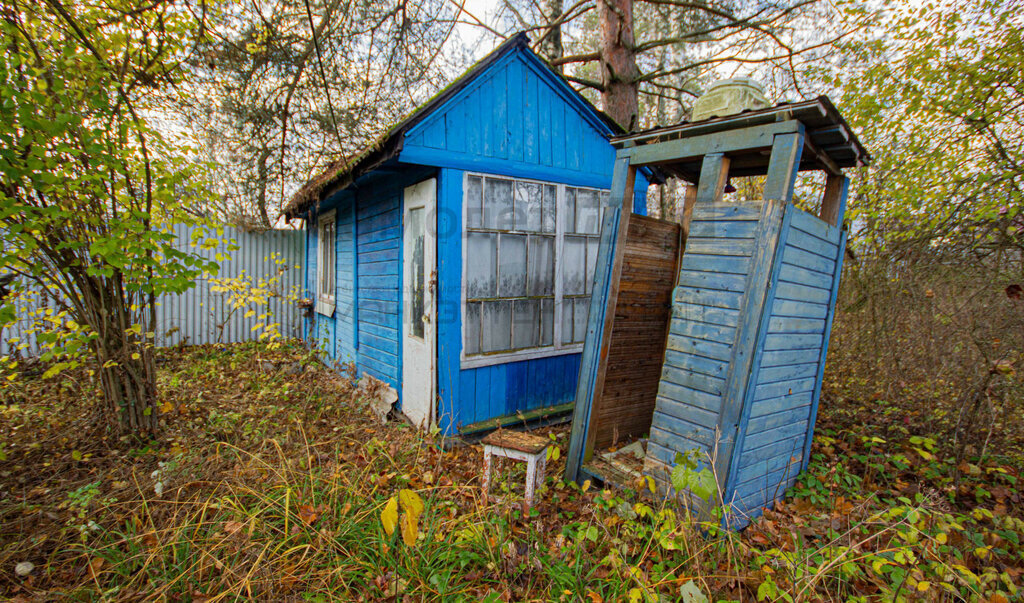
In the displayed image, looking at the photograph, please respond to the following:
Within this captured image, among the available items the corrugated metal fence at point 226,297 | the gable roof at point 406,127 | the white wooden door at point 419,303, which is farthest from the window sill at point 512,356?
the corrugated metal fence at point 226,297

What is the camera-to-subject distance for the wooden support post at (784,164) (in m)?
2.53

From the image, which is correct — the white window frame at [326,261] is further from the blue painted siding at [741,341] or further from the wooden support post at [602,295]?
the blue painted siding at [741,341]

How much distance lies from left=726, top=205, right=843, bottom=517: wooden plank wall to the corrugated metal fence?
23.8 feet

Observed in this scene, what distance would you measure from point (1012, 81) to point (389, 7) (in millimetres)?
5961

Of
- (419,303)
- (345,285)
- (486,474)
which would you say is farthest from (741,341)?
(345,285)

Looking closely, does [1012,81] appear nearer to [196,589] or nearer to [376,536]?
[376,536]

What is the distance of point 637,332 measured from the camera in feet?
12.2

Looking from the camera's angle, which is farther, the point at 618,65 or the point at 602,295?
the point at 618,65

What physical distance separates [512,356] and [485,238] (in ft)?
4.04

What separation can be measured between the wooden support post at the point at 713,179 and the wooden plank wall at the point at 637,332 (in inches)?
24.8

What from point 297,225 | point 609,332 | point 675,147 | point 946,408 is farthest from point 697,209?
point 297,225

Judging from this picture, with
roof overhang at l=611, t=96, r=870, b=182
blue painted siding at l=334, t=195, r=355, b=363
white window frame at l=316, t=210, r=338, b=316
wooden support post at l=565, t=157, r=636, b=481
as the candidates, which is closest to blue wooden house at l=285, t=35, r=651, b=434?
blue painted siding at l=334, t=195, r=355, b=363

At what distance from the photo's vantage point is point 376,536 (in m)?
2.50

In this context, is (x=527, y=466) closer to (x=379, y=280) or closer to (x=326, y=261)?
(x=379, y=280)
